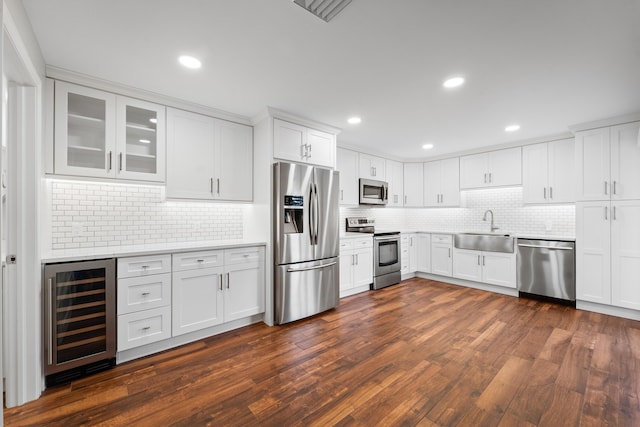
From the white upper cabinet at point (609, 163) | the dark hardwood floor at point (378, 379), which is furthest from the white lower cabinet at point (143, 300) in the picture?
the white upper cabinet at point (609, 163)

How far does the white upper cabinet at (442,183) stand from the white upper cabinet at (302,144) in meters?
2.79

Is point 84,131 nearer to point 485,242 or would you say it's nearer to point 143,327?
point 143,327

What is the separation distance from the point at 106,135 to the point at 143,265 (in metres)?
1.26

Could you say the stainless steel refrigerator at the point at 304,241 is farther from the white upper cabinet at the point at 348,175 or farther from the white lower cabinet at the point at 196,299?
the white upper cabinet at the point at 348,175

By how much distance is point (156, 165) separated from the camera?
296 cm

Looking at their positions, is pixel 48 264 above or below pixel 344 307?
above

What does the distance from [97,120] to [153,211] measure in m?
1.00

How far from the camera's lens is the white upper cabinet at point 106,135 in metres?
2.48

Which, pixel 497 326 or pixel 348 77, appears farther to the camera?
pixel 497 326

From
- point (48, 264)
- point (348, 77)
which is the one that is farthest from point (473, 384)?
point (48, 264)

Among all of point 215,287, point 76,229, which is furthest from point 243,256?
point 76,229

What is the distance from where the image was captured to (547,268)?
4.15m

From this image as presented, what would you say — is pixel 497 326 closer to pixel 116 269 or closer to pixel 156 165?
pixel 116 269

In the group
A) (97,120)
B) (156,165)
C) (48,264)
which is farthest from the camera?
(156,165)
